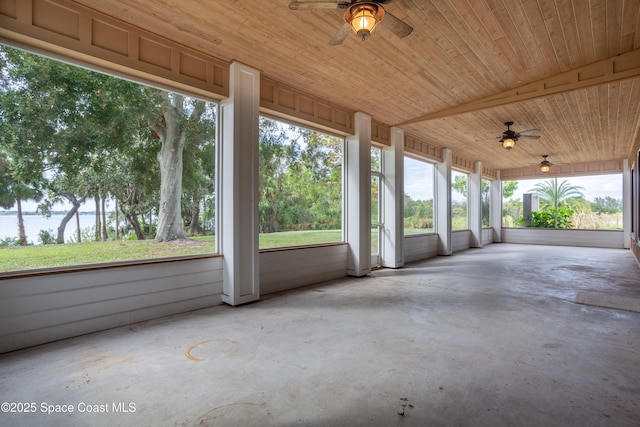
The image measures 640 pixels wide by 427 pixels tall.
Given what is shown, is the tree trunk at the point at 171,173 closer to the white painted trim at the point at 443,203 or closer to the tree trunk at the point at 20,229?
the tree trunk at the point at 20,229

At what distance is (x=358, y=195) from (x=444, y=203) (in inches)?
178

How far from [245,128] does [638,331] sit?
5342 mm

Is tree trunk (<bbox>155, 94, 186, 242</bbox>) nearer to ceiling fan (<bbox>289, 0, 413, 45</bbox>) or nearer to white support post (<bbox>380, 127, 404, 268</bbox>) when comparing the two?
ceiling fan (<bbox>289, 0, 413, 45</bbox>)

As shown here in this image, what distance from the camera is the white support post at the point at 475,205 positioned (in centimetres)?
1213

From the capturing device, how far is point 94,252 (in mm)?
3578

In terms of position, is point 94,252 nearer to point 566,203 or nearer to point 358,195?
point 358,195

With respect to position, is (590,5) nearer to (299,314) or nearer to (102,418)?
(299,314)

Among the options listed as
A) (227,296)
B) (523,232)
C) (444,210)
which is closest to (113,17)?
(227,296)

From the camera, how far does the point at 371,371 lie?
2.61 meters

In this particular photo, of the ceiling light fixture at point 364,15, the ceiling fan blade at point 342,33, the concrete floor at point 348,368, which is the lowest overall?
the concrete floor at point 348,368

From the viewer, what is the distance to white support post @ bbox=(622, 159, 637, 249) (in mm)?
11211

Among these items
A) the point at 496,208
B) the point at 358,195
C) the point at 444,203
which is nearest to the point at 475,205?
the point at 496,208

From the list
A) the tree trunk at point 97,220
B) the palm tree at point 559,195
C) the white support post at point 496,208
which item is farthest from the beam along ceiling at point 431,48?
the white support post at point 496,208

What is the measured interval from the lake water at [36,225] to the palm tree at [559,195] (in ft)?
51.8
